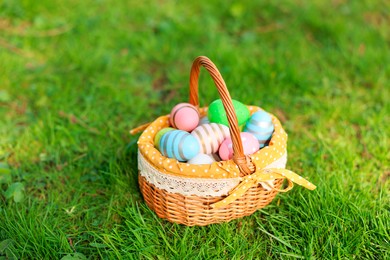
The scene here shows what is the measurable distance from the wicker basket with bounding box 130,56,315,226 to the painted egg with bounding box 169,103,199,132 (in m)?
0.17

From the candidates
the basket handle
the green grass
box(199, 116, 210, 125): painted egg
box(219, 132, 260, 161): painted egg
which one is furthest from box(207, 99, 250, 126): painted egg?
the green grass

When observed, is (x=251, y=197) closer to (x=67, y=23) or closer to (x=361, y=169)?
(x=361, y=169)

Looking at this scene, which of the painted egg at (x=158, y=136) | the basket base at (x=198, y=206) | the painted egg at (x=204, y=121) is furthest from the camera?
the painted egg at (x=204, y=121)

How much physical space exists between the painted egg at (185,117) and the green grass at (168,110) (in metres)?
0.43

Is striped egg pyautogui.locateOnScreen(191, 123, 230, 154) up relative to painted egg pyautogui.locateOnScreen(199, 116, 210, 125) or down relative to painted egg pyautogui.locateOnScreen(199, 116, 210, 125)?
up

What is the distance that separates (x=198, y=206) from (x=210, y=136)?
0.34 m

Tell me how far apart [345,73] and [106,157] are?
1.92m

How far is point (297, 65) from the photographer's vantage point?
3.46 m

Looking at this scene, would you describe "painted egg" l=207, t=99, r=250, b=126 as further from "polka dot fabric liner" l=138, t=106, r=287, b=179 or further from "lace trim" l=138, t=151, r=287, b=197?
"lace trim" l=138, t=151, r=287, b=197

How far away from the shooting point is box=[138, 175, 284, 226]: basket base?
2.03 m

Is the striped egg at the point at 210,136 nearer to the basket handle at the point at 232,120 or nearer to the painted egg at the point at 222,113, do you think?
the painted egg at the point at 222,113

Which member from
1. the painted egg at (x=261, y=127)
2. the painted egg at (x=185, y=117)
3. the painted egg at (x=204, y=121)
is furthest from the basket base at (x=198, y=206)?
the painted egg at (x=204, y=121)

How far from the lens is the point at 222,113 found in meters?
2.24

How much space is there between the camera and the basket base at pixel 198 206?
2.03m
